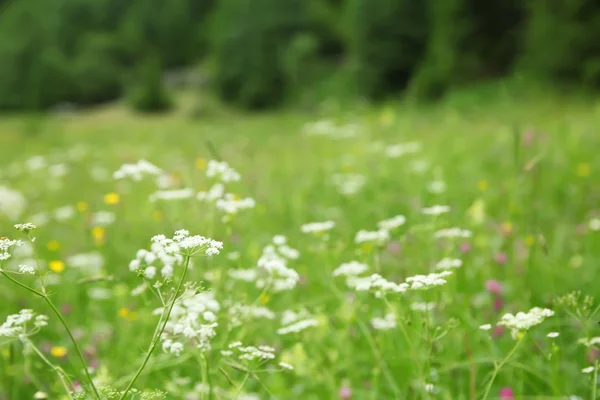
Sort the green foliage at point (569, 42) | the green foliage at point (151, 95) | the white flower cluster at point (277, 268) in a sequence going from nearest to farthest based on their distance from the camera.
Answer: the white flower cluster at point (277, 268)
the green foliage at point (569, 42)
the green foliage at point (151, 95)

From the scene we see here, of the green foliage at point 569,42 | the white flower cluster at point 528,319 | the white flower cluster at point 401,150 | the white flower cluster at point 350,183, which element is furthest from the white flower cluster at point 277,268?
the green foliage at point 569,42

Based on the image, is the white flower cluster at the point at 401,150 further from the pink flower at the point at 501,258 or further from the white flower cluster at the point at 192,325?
the white flower cluster at the point at 192,325

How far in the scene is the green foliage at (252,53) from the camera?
81.8 feet

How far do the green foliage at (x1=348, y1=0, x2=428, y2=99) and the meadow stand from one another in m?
13.9

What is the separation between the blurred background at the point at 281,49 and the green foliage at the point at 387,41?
0.04 meters

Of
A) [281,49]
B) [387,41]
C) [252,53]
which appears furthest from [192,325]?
[281,49]

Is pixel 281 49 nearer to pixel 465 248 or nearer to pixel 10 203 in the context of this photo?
pixel 10 203

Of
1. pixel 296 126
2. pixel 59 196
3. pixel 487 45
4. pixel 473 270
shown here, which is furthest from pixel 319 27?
pixel 473 270

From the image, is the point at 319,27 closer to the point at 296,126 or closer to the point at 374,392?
the point at 296,126

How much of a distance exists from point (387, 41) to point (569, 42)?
711 cm

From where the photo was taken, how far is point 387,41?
2047cm

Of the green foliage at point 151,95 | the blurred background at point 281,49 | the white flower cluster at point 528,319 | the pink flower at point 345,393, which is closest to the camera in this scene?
the white flower cluster at point 528,319

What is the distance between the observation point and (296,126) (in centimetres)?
1332

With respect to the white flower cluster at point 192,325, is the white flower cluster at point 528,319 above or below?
above
